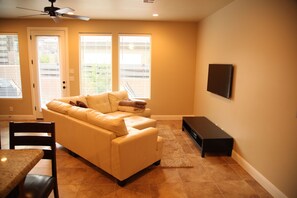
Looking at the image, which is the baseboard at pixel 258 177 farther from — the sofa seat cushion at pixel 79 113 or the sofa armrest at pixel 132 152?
the sofa seat cushion at pixel 79 113

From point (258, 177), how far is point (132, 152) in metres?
1.77

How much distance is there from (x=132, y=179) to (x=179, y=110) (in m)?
3.32

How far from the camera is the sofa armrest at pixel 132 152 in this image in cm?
243

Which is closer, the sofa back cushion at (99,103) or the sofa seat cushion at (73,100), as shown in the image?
the sofa seat cushion at (73,100)

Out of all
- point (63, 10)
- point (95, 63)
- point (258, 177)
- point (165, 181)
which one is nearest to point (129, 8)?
point (63, 10)

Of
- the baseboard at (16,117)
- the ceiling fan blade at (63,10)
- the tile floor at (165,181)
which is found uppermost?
the ceiling fan blade at (63,10)

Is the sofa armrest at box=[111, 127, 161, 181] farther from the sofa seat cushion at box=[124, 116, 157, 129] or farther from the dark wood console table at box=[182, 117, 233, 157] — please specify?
the dark wood console table at box=[182, 117, 233, 157]

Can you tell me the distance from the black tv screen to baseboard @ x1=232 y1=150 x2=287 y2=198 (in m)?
1.07

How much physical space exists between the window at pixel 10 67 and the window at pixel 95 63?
1679 millimetres

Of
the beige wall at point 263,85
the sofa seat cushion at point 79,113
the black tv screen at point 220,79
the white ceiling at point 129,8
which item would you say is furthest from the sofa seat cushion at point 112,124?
the white ceiling at point 129,8

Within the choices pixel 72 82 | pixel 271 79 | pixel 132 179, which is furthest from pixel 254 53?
pixel 72 82

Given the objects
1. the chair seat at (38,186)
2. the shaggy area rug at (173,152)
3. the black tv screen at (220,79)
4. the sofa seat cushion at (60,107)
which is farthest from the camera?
the black tv screen at (220,79)

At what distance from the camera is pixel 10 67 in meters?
5.34

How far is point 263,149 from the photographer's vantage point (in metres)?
2.66
